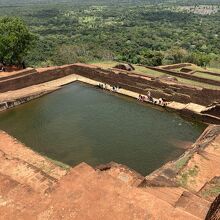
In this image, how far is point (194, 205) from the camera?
848 centimetres

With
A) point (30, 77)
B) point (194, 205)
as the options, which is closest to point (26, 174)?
point (194, 205)

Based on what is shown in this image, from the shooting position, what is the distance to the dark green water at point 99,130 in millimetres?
14953

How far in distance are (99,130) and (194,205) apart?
9426mm

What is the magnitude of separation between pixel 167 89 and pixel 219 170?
33.8 feet

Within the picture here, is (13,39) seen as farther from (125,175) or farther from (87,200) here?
(87,200)

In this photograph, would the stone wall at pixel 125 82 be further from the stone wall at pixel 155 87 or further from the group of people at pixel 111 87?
the group of people at pixel 111 87

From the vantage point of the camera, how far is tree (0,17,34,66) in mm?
25031

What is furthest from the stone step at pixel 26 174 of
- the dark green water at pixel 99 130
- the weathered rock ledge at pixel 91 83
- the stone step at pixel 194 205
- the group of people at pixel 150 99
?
the group of people at pixel 150 99

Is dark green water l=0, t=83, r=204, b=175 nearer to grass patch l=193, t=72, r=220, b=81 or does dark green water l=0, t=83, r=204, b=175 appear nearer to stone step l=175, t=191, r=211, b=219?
stone step l=175, t=191, r=211, b=219

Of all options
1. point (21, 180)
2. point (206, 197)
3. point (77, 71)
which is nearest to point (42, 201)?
point (21, 180)

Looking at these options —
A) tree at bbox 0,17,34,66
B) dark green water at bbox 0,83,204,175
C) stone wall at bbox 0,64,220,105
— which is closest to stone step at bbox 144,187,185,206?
dark green water at bbox 0,83,204,175

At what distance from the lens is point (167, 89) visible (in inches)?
864

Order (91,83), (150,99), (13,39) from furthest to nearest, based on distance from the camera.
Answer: (91,83) < (13,39) < (150,99)

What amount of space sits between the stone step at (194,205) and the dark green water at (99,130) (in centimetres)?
490
